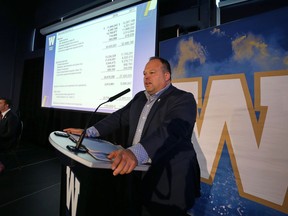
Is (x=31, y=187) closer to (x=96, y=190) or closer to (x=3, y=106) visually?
(x=3, y=106)

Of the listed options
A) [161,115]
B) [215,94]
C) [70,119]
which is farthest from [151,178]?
[70,119]

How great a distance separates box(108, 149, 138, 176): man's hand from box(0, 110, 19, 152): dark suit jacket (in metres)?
2.71

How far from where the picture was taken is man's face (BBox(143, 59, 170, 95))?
1270 millimetres

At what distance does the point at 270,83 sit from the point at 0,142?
327 cm

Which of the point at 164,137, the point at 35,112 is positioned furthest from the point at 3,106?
the point at 164,137

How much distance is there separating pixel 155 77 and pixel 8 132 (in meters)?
2.51

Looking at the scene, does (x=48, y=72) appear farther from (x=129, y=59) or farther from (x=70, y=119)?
(x=129, y=59)

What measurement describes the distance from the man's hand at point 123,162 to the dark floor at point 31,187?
1.71 m

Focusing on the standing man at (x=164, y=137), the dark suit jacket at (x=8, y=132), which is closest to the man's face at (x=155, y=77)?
the standing man at (x=164, y=137)

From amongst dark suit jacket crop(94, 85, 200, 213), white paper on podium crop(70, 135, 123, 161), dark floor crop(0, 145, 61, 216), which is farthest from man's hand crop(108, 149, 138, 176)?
dark floor crop(0, 145, 61, 216)

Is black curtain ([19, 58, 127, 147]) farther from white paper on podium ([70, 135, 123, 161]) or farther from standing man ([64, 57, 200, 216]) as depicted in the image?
white paper on podium ([70, 135, 123, 161])

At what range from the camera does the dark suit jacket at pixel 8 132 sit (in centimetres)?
271

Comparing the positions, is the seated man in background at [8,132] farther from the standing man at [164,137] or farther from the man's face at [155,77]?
the man's face at [155,77]

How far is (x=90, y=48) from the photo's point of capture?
9.11 feet
